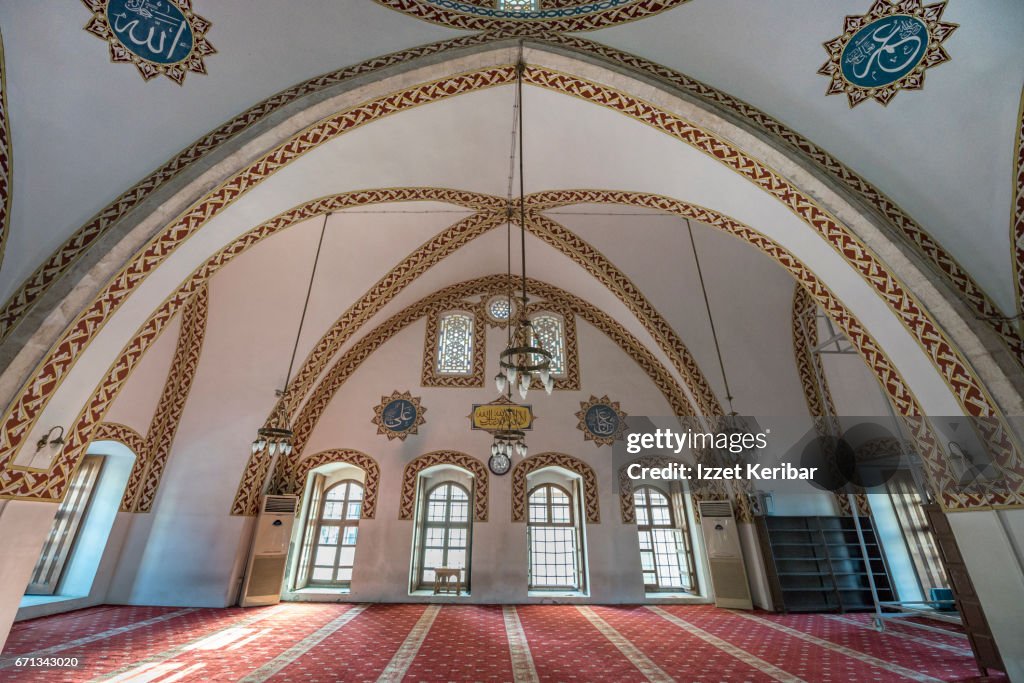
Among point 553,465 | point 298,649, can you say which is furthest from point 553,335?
point 298,649

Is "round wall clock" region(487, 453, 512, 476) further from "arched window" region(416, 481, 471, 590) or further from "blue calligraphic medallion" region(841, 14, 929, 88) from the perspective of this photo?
"blue calligraphic medallion" region(841, 14, 929, 88)

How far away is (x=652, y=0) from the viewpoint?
380 cm

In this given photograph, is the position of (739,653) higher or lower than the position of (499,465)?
lower

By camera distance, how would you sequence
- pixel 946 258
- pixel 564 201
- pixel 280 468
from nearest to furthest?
1. pixel 946 258
2. pixel 564 201
3. pixel 280 468

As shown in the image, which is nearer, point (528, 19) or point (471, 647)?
point (528, 19)

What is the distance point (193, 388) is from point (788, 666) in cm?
801

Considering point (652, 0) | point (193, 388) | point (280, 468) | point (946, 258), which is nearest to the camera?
point (946, 258)

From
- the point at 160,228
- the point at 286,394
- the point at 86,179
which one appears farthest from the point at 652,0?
the point at 286,394

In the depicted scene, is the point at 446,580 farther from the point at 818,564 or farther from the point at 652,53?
the point at 652,53

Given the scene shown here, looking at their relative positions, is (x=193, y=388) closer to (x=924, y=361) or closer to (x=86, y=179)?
(x=86, y=179)

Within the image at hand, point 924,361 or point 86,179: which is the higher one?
point 86,179

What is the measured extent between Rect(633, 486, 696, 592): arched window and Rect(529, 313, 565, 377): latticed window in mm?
2668

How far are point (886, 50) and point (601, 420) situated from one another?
6.09m

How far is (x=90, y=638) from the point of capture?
4535mm
